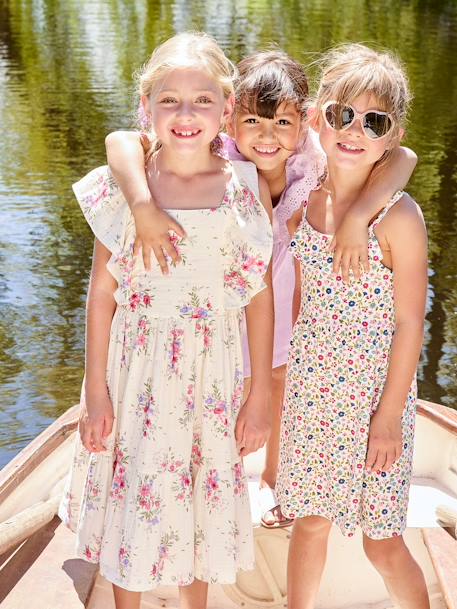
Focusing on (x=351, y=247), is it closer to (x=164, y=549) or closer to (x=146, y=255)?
(x=146, y=255)

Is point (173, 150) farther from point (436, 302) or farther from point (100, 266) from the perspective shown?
point (436, 302)

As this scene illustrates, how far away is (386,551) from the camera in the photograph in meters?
2.33

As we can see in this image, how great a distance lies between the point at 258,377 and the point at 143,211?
470mm

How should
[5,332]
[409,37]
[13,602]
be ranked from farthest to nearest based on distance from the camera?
[409,37]
[5,332]
[13,602]

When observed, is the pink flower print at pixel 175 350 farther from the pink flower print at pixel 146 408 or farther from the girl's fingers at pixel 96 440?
the girl's fingers at pixel 96 440

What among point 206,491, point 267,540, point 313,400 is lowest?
point 267,540

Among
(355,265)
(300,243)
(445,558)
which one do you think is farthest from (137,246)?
(445,558)

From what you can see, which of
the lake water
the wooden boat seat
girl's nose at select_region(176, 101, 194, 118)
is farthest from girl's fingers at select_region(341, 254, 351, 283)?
the lake water

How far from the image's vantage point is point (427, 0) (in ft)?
84.8

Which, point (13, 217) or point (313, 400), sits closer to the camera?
point (313, 400)

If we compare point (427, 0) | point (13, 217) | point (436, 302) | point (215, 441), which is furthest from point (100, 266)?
point (427, 0)

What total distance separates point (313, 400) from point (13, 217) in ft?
20.8

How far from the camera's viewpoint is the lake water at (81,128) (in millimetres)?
5898

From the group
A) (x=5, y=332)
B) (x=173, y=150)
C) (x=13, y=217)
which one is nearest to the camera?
(x=173, y=150)
